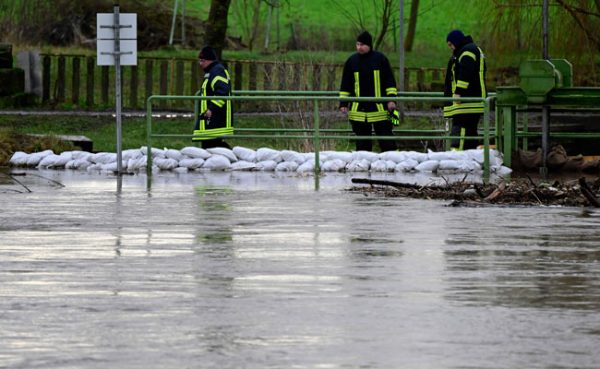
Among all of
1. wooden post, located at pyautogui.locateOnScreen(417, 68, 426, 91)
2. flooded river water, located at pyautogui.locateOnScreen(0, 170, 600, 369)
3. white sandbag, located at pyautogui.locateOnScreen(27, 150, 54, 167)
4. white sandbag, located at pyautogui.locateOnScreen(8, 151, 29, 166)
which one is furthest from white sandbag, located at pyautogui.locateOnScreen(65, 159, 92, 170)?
wooden post, located at pyautogui.locateOnScreen(417, 68, 426, 91)

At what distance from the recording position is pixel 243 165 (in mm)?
24031

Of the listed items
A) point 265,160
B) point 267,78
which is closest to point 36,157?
point 265,160

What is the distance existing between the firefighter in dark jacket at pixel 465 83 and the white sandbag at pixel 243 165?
2.70 m

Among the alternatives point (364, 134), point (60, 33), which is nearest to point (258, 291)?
point (364, 134)

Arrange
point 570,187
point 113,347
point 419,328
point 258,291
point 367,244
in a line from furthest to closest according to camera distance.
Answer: point 570,187 → point 367,244 → point 258,291 → point 419,328 → point 113,347

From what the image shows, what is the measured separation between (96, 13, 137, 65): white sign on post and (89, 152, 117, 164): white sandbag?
1.61 metres

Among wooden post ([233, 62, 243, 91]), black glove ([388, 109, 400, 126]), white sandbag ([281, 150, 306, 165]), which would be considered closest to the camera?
white sandbag ([281, 150, 306, 165])

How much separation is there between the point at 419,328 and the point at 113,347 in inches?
64.6

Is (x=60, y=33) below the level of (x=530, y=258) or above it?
above

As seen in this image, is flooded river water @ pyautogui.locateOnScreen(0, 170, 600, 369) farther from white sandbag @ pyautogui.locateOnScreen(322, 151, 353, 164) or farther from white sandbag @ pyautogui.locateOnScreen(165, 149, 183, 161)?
white sandbag @ pyautogui.locateOnScreen(165, 149, 183, 161)

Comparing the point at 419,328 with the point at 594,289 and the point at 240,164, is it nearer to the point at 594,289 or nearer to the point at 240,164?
the point at 594,289

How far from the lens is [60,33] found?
5600 centimetres

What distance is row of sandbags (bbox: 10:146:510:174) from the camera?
23.4 m

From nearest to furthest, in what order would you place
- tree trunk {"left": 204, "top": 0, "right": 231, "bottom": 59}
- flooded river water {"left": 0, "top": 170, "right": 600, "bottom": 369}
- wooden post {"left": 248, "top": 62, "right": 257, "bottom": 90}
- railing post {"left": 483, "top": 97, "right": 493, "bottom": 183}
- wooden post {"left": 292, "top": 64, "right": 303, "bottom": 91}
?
flooded river water {"left": 0, "top": 170, "right": 600, "bottom": 369}
railing post {"left": 483, "top": 97, "right": 493, "bottom": 183}
wooden post {"left": 292, "top": 64, "right": 303, "bottom": 91}
tree trunk {"left": 204, "top": 0, "right": 231, "bottom": 59}
wooden post {"left": 248, "top": 62, "right": 257, "bottom": 90}
